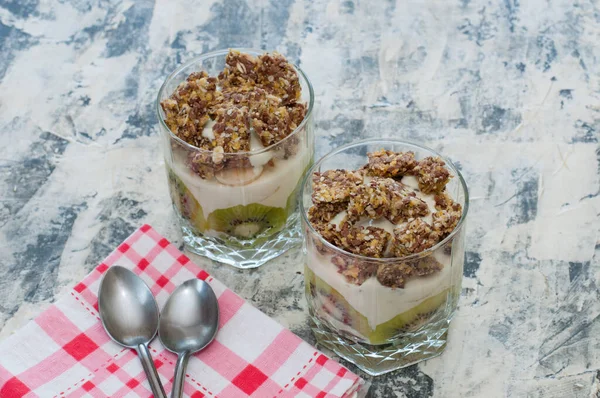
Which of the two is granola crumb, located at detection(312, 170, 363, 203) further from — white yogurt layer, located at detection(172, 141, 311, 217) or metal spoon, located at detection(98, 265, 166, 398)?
metal spoon, located at detection(98, 265, 166, 398)

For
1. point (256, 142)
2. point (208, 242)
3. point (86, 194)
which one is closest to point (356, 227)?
point (256, 142)

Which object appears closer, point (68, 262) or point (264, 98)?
point (264, 98)

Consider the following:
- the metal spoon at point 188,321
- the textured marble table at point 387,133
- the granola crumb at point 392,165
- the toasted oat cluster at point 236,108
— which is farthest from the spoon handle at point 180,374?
the granola crumb at point 392,165

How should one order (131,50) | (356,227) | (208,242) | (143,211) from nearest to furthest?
1. (356,227)
2. (208,242)
3. (143,211)
4. (131,50)

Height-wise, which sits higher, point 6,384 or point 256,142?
point 256,142

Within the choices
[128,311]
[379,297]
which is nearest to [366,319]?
[379,297]

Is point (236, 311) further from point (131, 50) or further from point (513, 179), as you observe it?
point (131, 50)

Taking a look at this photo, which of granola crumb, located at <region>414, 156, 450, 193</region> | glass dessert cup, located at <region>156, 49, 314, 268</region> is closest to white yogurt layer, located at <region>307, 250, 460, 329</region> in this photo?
granola crumb, located at <region>414, 156, 450, 193</region>
